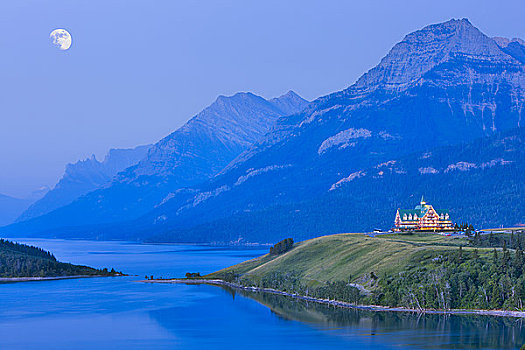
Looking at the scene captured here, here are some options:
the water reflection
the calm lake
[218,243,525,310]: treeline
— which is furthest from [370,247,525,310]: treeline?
the calm lake

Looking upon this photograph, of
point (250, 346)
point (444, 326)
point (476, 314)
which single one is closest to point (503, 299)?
point (476, 314)

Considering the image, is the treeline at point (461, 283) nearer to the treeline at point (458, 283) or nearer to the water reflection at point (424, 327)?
the treeline at point (458, 283)

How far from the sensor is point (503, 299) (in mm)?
171000

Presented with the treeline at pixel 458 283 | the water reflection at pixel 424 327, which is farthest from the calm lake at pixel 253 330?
the treeline at pixel 458 283

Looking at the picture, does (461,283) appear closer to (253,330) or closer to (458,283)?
(458,283)

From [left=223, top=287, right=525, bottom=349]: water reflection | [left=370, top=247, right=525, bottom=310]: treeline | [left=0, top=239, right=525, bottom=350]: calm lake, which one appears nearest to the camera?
[left=223, top=287, right=525, bottom=349]: water reflection

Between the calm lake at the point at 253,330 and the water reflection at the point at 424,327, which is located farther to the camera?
the calm lake at the point at 253,330

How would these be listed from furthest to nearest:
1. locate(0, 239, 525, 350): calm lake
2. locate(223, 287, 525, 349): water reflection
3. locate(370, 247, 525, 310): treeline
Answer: locate(370, 247, 525, 310): treeline
locate(0, 239, 525, 350): calm lake
locate(223, 287, 525, 349): water reflection

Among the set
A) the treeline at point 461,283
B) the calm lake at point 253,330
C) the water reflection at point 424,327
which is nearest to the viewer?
the water reflection at point 424,327

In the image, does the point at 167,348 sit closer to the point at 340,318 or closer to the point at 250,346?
the point at 250,346

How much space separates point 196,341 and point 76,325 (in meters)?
34.6

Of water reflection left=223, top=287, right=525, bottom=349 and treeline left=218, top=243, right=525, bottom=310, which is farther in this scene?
treeline left=218, top=243, right=525, bottom=310

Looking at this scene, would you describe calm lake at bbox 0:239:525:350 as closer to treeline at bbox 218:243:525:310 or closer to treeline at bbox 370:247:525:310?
treeline at bbox 218:243:525:310

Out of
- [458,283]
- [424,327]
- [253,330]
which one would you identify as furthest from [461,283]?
[253,330]
